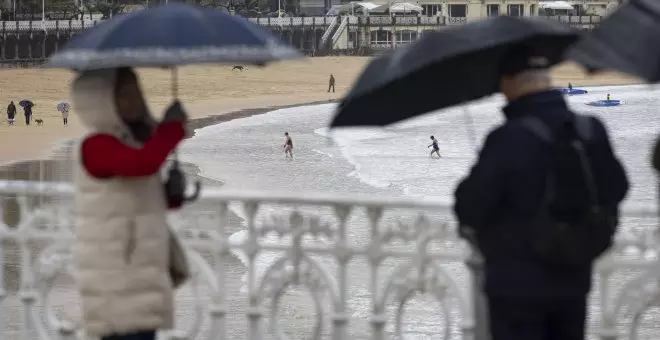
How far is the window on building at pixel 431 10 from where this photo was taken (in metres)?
106

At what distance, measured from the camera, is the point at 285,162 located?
30.9m

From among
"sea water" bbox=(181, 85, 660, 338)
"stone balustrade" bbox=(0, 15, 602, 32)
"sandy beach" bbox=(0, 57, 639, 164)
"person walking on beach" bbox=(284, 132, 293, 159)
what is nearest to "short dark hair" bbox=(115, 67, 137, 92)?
"sea water" bbox=(181, 85, 660, 338)

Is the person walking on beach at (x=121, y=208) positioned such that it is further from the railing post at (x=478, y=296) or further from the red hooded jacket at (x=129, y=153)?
the railing post at (x=478, y=296)

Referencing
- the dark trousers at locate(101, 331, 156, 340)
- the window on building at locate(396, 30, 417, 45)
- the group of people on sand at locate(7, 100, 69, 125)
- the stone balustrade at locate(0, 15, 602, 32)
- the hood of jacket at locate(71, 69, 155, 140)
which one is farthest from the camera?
the window on building at locate(396, 30, 417, 45)

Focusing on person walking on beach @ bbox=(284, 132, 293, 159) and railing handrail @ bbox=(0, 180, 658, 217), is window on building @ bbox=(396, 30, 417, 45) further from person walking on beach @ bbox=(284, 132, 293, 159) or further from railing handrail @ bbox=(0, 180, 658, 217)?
railing handrail @ bbox=(0, 180, 658, 217)

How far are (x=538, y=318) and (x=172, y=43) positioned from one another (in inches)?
56.5

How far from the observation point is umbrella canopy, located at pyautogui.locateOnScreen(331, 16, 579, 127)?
3879 millimetres

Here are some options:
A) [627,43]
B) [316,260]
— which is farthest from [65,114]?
[627,43]

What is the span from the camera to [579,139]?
146 inches

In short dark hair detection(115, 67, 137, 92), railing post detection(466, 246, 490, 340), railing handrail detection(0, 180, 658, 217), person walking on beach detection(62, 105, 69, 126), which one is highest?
short dark hair detection(115, 67, 137, 92)

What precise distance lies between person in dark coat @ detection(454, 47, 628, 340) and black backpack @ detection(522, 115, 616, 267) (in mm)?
22

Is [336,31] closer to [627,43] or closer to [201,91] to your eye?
[201,91]

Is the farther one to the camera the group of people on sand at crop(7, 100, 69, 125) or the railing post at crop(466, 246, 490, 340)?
the group of people on sand at crop(7, 100, 69, 125)

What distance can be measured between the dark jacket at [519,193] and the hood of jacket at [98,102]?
3.90 ft
